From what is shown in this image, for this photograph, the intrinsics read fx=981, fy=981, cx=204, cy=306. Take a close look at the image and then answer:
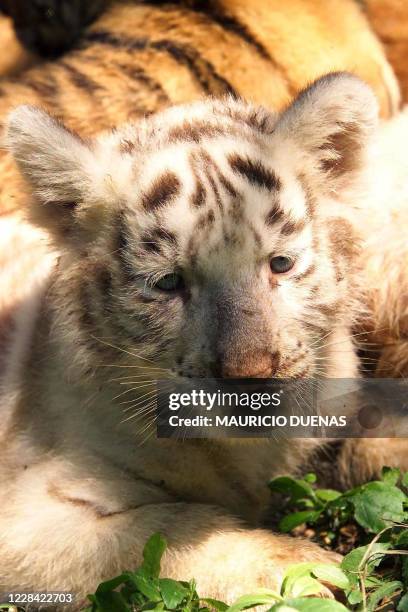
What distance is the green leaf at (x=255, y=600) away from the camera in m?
2.63

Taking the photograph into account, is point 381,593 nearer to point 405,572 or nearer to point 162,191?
point 405,572

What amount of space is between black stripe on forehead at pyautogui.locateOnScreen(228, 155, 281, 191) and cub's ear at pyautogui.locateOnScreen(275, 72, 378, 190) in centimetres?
18

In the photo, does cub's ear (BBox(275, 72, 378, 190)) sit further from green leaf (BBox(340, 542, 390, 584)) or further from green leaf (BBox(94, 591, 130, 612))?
green leaf (BBox(94, 591, 130, 612))

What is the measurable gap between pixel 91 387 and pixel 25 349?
16.3 inches

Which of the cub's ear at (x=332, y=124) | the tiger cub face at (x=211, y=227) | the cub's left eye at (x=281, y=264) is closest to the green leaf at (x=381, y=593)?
the tiger cub face at (x=211, y=227)

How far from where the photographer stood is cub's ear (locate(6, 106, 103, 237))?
9.71ft

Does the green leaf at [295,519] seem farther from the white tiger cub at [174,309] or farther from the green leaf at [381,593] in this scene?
the green leaf at [381,593]

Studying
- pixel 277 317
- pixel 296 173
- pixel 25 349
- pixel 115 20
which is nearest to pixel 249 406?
pixel 277 317

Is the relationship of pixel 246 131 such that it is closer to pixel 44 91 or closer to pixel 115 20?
pixel 44 91

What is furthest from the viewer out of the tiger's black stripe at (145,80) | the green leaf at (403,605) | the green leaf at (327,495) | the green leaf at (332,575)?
the tiger's black stripe at (145,80)

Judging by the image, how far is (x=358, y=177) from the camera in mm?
3221

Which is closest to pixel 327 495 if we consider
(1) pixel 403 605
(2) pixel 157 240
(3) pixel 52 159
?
(1) pixel 403 605

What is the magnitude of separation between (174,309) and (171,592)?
79 cm

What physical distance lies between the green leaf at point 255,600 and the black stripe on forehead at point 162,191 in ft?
3.69
